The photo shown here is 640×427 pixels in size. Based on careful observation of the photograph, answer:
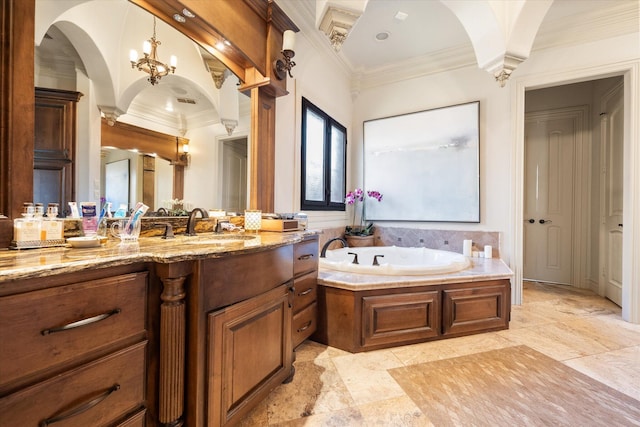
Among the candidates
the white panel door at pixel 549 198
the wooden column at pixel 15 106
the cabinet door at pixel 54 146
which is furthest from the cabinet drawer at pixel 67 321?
the white panel door at pixel 549 198

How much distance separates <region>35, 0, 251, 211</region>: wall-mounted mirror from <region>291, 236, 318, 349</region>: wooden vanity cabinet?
60 cm

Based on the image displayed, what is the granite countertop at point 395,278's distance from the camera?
189 centimetres

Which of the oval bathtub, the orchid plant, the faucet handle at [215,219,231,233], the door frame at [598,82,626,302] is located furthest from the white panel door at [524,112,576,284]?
the faucet handle at [215,219,231,233]

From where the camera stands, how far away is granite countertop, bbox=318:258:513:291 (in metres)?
1.89

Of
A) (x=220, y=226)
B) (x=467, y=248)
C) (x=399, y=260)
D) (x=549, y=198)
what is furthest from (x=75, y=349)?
(x=549, y=198)

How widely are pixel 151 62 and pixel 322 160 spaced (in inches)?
74.9

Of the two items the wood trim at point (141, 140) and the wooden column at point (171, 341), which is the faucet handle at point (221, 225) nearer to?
the wood trim at point (141, 140)

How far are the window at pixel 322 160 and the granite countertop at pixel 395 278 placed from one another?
0.91 metres

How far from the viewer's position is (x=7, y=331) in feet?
1.93

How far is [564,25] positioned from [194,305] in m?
3.90

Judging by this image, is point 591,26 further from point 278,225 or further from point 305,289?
point 305,289

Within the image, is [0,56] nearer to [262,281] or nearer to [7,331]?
[7,331]

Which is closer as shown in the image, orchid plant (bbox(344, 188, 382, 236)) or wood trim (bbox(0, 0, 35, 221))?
wood trim (bbox(0, 0, 35, 221))

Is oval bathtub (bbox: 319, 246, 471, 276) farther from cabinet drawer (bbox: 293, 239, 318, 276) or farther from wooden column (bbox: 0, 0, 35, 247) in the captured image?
wooden column (bbox: 0, 0, 35, 247)
